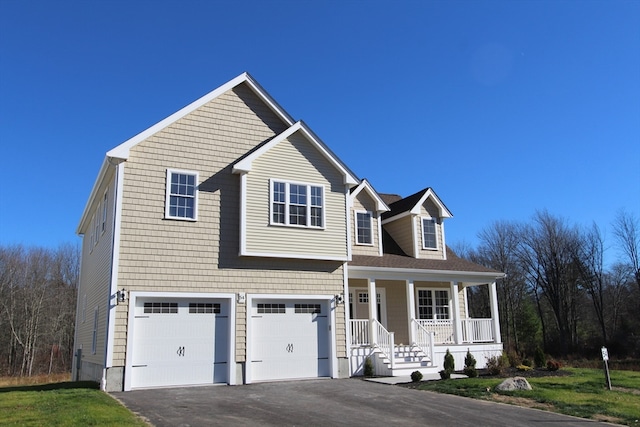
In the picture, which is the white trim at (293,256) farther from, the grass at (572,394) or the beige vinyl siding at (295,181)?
the grass at (572,394)

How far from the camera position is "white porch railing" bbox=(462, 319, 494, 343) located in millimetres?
21344

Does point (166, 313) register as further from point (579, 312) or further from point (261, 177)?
point (579, 312)

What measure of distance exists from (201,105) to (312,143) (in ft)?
12.6

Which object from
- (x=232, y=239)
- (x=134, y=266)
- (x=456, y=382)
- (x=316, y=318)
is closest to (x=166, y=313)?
(x=134, y=266)

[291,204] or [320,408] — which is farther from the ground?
[291,204]

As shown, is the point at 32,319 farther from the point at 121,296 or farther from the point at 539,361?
the point at 539,361

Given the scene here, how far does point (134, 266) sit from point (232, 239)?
2997mm

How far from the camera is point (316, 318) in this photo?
16.8 meters

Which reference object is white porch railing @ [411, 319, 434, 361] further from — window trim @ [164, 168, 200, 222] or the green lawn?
the green lawn

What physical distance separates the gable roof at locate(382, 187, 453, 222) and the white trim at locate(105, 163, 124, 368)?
1269 centimetres

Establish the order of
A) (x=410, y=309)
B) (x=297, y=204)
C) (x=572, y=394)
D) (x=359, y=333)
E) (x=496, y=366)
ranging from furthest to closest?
(x=410, y=309) < (x=359, y=333) < (x=496, y=366) < (x=297, y=204) < (x=572, y=394)

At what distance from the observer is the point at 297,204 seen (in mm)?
16891

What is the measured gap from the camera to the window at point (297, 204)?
649 inches

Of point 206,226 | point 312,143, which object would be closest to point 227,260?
point 206,226
